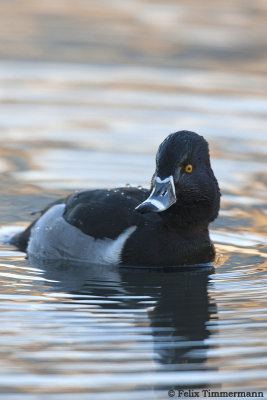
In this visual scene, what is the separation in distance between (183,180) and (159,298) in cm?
109

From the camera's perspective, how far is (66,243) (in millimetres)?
10227

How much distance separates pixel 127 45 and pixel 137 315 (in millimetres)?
9498

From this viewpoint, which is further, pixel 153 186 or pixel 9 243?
pixel 9 243

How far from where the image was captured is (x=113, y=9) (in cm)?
1930

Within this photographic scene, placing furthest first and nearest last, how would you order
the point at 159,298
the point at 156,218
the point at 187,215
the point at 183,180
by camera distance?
the point at 156,218 < the point at 187,215 < the point at 183,180 < the point at 159,298

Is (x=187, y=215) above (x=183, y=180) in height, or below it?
below

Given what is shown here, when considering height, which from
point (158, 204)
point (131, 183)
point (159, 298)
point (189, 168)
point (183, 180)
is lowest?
point (159, 298)

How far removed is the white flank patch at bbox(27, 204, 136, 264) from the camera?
984 cm

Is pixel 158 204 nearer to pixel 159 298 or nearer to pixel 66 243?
pixel 159 298

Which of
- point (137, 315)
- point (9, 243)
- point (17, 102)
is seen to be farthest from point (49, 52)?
point (137, 315)

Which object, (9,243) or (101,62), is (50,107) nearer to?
(101,62)

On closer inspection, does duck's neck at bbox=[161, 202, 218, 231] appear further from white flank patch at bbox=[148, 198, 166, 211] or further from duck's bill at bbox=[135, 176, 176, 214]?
white flank patch at bbox=[148, 198, 166, 211]

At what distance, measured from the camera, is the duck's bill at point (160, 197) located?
9109 mm

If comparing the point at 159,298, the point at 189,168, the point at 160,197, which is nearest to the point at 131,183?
the point at 189,168
